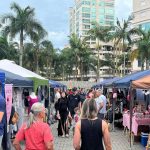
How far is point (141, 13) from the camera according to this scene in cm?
9212

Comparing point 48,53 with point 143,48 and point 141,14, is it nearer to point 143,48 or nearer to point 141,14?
point 143,48

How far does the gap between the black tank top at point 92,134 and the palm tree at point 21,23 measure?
1732 inches

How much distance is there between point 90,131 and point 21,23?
44535 millimetres

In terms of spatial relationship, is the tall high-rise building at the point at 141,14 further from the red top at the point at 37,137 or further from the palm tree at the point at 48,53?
the red top at the point at 37,137

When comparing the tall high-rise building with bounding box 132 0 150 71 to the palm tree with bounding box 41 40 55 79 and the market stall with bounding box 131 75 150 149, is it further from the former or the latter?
the market stall with bounding box 131 75 150 149

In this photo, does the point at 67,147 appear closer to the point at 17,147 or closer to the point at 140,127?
the point at 140,127

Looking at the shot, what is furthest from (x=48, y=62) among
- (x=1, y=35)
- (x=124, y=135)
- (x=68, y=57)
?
(x=124, y=135)

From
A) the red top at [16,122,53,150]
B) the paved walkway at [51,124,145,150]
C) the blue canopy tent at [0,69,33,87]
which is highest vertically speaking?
the blue canopy tent at [0,69,33,87]

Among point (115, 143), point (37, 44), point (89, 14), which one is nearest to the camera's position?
point (115, 143)

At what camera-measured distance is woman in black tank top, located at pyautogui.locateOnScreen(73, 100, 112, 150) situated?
534cm

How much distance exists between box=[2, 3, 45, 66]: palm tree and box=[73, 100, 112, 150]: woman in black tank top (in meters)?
43.9

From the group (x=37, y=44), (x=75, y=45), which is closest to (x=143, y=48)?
(x=37, y=44)

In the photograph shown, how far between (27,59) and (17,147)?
192ft

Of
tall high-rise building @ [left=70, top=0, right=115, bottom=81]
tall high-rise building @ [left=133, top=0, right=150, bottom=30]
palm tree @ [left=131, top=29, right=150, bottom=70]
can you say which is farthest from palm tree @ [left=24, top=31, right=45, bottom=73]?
tall high-rise building @ [left=70, top=0, right=115, bottom=81]
